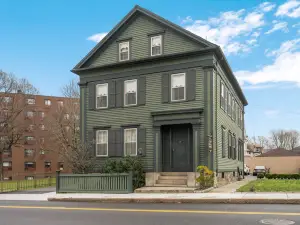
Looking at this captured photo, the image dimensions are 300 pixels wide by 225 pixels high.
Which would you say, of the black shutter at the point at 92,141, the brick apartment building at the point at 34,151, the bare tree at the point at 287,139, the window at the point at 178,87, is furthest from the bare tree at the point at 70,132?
the bare tree at the point at 287,139

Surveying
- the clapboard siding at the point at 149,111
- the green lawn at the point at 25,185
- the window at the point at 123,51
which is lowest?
the green lawn at the point at 25,185

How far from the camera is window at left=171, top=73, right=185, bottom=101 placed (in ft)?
67.0

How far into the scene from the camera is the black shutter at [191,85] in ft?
65.5

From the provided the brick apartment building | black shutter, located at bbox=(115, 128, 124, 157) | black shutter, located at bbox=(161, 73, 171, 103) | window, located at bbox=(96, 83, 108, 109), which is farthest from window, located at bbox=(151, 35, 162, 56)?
the brick apartment building

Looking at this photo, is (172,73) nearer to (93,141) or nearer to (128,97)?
(128,97)

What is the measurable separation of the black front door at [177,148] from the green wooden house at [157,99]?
0.05m

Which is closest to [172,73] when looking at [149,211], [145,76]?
[145,76]

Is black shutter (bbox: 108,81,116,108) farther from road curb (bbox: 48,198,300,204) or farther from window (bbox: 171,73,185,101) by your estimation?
road curb (bbox: 48,198,300,204)

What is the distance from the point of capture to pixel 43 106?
69125mm

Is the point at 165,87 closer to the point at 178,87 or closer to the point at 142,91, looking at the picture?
the point at 178,87

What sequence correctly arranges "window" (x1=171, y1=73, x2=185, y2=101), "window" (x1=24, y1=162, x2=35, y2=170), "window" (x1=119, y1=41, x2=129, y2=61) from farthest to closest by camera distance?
"window" (x1=24, y1=162, x2=35, y2=170) → "window" (x1=119, y1=41, x2=129, y2=61) → "window" (x1=171, y1=73, x2=185, y2=101)

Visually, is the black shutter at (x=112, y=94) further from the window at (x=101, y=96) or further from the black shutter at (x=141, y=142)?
the black shutter at (x=141, y=142)

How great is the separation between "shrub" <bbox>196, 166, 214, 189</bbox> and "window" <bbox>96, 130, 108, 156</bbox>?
6.59 meters

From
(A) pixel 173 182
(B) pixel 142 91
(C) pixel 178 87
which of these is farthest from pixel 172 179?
(B) pixel 142 91
